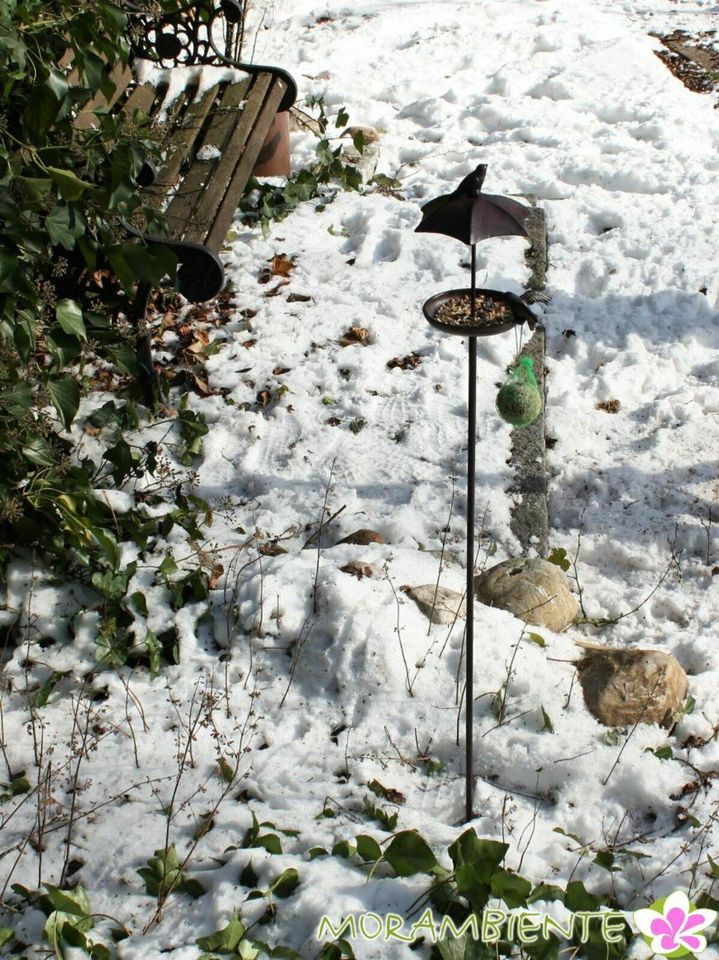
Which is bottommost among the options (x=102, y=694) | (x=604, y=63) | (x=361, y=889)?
(x=102, y=694)

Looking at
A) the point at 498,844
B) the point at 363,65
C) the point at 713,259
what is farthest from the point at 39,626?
the point at 363,65

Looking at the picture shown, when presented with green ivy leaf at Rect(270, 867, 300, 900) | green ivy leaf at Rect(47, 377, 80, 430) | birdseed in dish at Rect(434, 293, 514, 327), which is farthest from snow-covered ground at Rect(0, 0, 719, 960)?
birdseed in dish at Rect(434, 293, 514, 327)

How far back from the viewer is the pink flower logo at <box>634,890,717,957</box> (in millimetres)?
2285

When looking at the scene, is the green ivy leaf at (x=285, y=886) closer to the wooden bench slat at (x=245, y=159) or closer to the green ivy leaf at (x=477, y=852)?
the green ivy leaf at (x=477, y=852)

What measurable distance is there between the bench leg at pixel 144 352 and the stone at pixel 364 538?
42.3 inches

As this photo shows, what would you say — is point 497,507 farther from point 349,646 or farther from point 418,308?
point 418,308

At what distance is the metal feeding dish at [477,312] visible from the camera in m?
2.58

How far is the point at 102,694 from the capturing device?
3.18m

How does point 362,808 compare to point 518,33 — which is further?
point 518,33

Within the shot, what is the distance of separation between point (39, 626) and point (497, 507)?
5.76 ft

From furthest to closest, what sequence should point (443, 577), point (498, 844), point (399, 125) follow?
point (399, 125), point (443, 577), point (498, 844)

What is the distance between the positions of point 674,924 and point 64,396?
7.07ft

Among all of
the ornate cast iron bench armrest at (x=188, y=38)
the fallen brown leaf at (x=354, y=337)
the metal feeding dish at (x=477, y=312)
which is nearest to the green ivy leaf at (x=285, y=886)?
the metal feeding dish at (x=477, y=312)

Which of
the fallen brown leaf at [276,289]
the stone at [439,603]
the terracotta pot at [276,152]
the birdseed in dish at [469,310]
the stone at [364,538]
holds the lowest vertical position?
the stone at [364,538]
